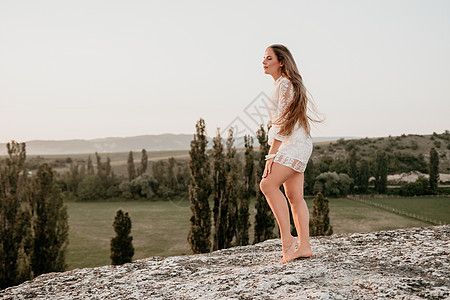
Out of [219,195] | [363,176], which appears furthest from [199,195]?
[363,176]

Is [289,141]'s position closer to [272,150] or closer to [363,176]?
[272,150]

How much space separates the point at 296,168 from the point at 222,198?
16.5 metres

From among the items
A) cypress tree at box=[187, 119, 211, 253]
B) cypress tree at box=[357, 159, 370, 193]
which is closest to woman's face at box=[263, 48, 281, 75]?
cypress tree at box=[187, 119, 211, 253]

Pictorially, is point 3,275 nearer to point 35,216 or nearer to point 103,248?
point 35,216

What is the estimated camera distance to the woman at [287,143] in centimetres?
386

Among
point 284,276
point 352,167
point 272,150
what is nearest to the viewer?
point 284,276

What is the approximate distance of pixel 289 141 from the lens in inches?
152

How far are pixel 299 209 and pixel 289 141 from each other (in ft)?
2.66

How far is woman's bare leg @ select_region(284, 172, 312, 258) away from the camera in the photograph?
13.3 feet

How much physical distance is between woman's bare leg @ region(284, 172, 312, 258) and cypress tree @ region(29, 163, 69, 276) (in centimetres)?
1566

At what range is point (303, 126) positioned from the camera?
3.89m

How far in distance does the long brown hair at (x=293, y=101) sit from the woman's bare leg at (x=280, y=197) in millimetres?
413

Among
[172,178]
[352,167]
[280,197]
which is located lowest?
[172,178]

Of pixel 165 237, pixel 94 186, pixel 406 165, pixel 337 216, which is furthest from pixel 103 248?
pixel 406 165
